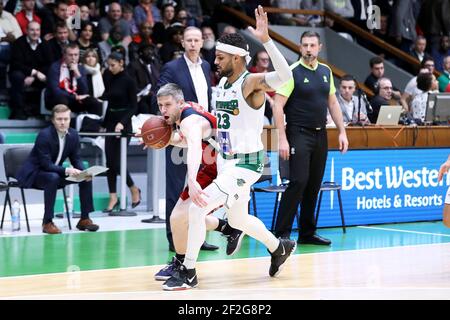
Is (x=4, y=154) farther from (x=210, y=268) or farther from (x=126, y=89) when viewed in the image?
(x=210, y=268)

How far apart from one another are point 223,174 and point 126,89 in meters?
6.07

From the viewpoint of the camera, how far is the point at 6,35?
14969 mm

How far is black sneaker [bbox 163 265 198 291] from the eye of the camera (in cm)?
772

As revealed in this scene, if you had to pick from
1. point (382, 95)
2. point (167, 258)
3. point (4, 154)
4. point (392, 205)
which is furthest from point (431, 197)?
point (4, 154)

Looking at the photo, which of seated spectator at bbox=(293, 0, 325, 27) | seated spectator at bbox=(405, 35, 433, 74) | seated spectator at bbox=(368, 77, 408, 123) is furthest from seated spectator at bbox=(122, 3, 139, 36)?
seated spectator at bbox=(405, 35, 433, 74)

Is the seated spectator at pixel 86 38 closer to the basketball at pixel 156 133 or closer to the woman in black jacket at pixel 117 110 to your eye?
the woman in black jacket at pixel 117 110

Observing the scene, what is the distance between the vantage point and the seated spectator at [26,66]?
47.7 ft

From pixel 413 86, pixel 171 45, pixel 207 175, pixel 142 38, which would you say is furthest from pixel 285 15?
pixel 207 175

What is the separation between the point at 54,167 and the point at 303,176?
3.17 metres

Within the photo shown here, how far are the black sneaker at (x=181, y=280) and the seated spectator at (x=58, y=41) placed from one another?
7.78 meters

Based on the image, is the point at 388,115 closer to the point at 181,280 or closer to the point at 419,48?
the point at 181,280

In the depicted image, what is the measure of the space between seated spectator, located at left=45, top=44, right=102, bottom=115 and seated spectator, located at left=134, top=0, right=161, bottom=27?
2.61 metres

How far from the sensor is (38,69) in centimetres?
1477

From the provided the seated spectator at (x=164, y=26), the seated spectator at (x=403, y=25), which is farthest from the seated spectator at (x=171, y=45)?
the seated spectator at (x=403, y=25)
